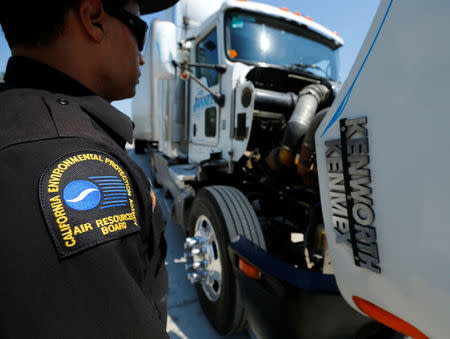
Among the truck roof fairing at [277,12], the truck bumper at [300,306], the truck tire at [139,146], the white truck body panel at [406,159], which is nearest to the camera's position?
the white truck body panel at [406,159]

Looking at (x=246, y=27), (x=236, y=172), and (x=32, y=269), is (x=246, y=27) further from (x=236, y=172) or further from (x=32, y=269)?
(x=32, y=269)

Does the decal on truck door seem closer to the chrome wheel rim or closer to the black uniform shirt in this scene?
the black uniform shirt

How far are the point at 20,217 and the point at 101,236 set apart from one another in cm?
13

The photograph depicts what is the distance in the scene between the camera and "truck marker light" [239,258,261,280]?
1470 mm

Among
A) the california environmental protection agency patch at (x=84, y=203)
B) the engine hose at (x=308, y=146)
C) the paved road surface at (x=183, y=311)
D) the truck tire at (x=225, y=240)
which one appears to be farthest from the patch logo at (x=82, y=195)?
the paved road surface at (x=183, y=311)

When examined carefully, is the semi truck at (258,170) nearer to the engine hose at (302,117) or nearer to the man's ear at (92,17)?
the engine hose at (302,117)

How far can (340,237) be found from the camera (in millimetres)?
981

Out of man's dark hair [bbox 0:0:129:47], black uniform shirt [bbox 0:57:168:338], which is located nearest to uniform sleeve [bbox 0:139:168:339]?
black uniform shirt [bbox 0:57:168:338]

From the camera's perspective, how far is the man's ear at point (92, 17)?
2.34ft

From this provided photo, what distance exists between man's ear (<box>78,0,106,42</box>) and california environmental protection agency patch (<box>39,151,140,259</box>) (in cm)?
43

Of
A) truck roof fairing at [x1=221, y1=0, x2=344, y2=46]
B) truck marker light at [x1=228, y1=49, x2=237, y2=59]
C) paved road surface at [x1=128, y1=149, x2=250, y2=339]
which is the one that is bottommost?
paved road surface at [x1=128, y1=149, x2=250, y2=339]

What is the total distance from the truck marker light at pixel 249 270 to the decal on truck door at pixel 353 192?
0.64 meters

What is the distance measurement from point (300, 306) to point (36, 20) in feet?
4.80

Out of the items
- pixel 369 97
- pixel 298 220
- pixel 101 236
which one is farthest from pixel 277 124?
pixel 101 236
